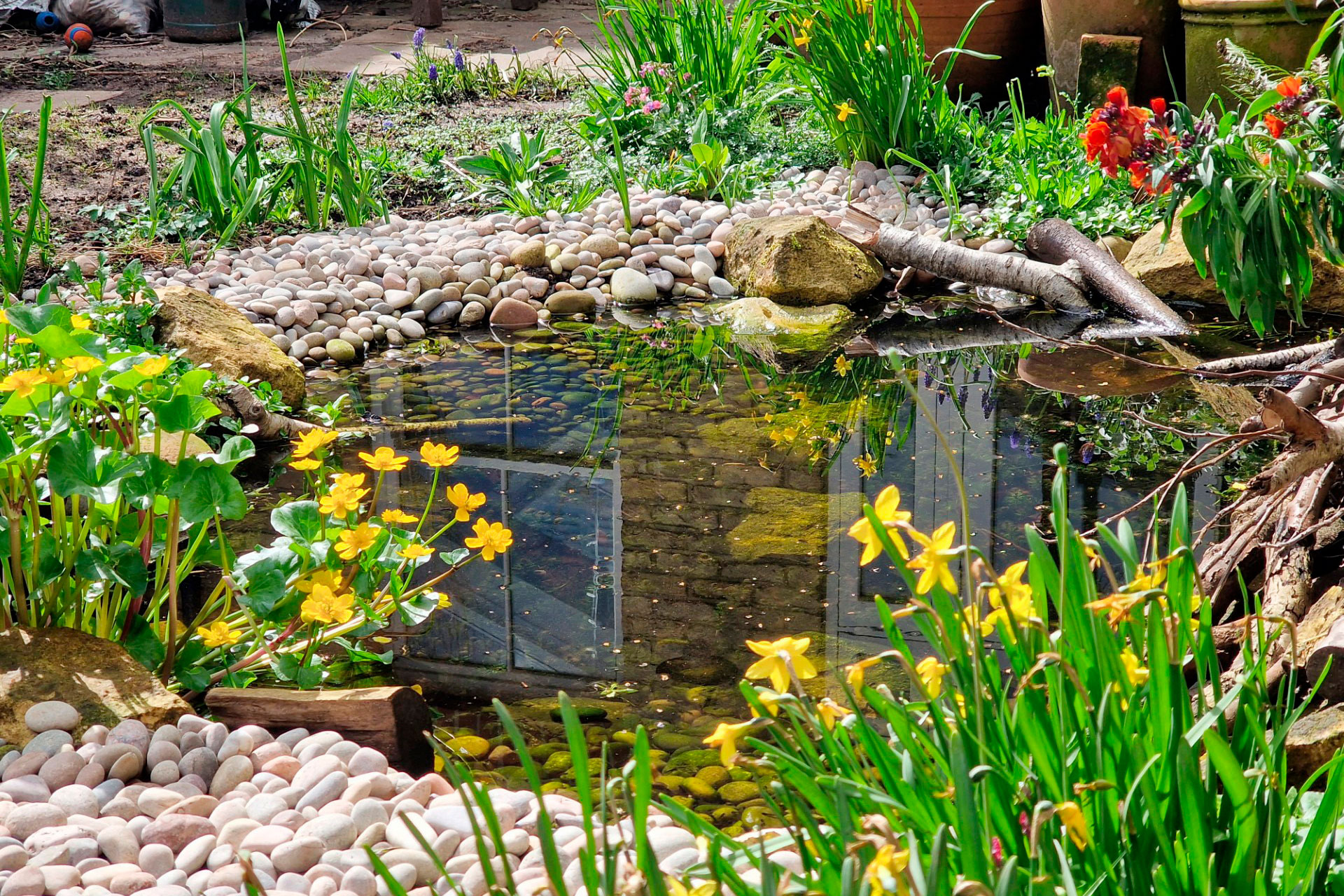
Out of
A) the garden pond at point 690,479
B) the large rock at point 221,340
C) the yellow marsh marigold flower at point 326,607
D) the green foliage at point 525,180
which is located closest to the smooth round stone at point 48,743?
→ the yellow marsh marigold flower at point 326,607

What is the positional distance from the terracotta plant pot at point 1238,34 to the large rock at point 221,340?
417 cm

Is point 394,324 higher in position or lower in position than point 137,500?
lower

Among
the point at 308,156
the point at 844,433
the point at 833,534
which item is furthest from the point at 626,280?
the point at 833,534

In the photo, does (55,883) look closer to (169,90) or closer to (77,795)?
(77,795)

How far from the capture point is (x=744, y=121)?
6418 mm

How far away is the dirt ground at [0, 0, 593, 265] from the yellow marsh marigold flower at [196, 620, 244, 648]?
3.34m

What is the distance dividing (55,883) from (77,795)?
0.21 meters

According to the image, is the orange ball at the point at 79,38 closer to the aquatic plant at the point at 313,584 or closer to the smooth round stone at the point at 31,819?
the aquatic plant at the point at 313,584

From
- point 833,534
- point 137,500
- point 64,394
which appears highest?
point 64,394

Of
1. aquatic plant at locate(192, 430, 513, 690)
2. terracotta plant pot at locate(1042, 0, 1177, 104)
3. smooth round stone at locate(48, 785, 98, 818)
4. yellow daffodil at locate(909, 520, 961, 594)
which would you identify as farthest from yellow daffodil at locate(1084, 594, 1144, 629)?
terracotta plant pot at locate(1042, 0, 1177, 104)

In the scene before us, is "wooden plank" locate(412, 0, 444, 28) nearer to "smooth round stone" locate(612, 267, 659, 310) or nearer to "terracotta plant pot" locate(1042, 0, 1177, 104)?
"terracotta plant pot" locate(1042, 0, 1177, 104)

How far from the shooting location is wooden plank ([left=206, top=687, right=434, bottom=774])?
2023mm

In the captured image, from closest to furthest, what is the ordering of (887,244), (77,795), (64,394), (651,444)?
(77,795) → (64,394) → (651,444) → (887,244)

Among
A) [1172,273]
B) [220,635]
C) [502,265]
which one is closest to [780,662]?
[220,635]
